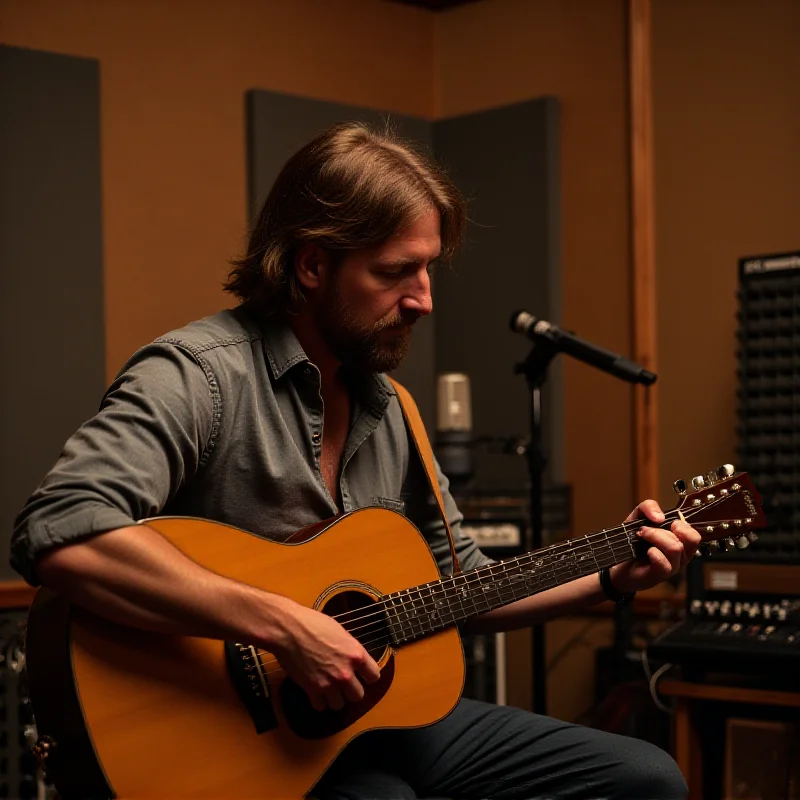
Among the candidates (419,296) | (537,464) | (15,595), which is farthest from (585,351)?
(15,595)

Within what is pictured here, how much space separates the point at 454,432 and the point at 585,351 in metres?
0.91

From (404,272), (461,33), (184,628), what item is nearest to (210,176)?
(461,33)

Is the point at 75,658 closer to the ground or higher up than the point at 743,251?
closer to the ground

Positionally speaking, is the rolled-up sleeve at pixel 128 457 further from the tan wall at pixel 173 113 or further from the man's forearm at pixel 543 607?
the tan wall at pixel 173 113

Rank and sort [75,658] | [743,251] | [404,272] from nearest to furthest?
[75,658], [404,272], [743,251]

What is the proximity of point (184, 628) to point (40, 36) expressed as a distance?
8.51 feet

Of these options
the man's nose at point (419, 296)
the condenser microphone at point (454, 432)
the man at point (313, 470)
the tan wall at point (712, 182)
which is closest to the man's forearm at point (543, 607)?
the man at point (313, 470)

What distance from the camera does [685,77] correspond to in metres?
3.95

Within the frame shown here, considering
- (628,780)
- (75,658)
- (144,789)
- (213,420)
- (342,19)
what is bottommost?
(628,780)

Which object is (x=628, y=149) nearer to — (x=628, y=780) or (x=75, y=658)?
(x=628, y=780)

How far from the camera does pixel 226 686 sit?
164 cm

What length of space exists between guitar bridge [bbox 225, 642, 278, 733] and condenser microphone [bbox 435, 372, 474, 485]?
6.34ft

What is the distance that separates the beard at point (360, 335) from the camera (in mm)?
2018

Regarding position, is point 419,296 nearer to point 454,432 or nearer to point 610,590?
point 610,590
